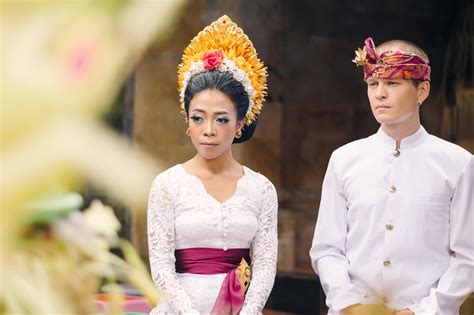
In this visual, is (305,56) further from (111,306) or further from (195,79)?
(111,306)

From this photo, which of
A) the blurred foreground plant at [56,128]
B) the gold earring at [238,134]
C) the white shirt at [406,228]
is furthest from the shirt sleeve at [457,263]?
the blurred foreground plant at [56,128]

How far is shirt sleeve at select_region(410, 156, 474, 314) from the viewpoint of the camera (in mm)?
2844

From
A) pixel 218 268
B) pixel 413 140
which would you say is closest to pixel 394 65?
pixel 413 140

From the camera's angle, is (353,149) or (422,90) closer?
(422,90)

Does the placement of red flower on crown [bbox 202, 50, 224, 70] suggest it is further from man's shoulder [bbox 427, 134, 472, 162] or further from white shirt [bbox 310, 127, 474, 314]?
man's shoulder [bbox 427, 134, 472, 162]

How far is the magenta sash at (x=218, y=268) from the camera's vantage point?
2.83 meters

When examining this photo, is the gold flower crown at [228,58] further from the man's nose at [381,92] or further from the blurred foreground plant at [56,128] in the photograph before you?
the blurred foreground plant at [56,128]

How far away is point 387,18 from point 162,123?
3.24m

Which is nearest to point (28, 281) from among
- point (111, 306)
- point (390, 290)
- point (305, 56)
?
point (111, 306)

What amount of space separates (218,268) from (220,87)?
583 mm

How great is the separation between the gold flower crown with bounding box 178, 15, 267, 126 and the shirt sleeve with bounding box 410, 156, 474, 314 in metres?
0.74

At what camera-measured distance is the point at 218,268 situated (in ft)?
9.37

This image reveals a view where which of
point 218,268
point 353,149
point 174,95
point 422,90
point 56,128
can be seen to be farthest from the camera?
point 174,95

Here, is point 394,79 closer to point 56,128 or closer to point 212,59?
point 212,59
